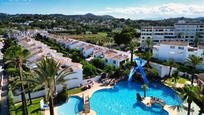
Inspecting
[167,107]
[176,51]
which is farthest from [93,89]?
[176,51]

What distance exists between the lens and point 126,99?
123 ft

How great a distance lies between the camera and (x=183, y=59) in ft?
188

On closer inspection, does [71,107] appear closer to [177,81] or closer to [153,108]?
[153,108]

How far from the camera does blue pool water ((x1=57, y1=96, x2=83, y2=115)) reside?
32.1m

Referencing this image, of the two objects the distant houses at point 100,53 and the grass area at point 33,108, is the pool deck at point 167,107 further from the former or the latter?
the distant houses at point 100,53

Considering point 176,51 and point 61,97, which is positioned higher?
point 176,51

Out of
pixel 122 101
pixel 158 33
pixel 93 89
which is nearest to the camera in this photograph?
pixel 122 101

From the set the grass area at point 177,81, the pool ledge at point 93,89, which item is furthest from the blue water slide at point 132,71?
the grass area at point 177,81

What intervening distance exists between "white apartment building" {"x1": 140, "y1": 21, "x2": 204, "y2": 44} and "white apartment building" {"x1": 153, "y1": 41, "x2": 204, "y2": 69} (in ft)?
106

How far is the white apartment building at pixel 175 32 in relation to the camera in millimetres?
93812

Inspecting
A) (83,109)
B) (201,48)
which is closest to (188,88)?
(83,109)

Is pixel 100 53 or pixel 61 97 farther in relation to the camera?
pixel 100 53

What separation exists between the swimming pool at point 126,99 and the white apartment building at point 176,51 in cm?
1815

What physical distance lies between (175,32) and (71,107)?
246 feet
